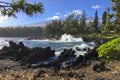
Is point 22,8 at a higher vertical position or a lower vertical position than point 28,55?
higher

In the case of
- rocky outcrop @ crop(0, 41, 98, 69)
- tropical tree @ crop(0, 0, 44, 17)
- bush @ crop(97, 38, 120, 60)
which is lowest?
rocky outcrop @ crop(0, 41, 98, 69)

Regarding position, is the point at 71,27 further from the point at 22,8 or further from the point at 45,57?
the point at 22,8

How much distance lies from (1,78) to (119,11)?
10265 mm

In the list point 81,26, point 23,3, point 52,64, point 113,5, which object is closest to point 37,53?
point 52,64

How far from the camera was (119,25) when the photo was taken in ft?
77.4

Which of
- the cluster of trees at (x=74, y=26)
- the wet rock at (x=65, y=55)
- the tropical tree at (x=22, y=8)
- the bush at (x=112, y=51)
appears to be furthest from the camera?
the cluster of trees at (x=74, y=26)

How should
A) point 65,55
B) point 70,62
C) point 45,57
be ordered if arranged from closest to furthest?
point 70,62
point 65,55
point 45,57

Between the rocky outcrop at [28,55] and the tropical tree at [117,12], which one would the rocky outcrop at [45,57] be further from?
the tropical tree at [117,12]

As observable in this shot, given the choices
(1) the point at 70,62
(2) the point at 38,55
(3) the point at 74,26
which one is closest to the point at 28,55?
(2) the point at 38,55

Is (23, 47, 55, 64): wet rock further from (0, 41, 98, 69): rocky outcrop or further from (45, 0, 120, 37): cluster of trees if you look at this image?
(45, 0, 120, 37): cluster of trees

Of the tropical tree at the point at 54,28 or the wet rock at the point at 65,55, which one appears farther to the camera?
the tropical tree at the point at 54,28

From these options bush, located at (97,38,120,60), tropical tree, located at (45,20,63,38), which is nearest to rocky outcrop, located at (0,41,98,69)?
bush, located at (97,38,120,60)

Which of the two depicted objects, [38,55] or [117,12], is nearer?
[117,12]

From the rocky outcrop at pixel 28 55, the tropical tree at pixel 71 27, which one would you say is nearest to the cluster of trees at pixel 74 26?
the tropical tree at pixel 71 27
